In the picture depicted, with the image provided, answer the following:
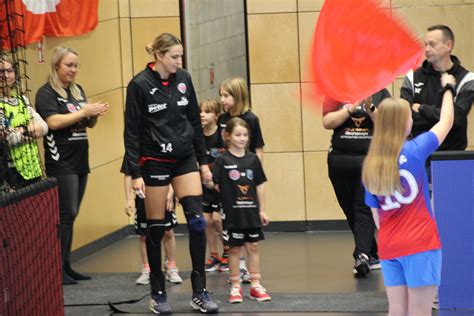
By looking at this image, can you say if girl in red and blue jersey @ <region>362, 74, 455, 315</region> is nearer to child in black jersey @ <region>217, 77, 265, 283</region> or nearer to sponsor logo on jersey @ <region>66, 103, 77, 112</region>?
child in black jersey @ <region>217, 77, 265, 283</region>

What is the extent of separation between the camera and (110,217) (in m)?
11.4

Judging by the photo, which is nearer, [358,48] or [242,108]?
[358,48]

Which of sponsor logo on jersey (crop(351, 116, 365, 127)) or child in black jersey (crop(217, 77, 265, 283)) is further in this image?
child in black jersey (crop(217, 77, 265, 283))

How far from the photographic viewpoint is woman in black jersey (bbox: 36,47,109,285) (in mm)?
9172

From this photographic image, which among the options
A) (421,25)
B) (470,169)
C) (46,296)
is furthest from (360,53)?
(421,25)

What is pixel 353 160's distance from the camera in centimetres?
902

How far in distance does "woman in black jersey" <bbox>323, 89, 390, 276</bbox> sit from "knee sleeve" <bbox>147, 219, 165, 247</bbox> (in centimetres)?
181

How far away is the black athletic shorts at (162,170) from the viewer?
26.1 ft

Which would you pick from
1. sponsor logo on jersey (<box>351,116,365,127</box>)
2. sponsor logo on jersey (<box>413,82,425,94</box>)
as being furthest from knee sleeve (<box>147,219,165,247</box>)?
sponsor logo on jersey (<box>413,82,425,94</box>)

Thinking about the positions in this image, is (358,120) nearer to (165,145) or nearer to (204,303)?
(165,145)

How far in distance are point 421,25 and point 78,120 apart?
3841 millimetres

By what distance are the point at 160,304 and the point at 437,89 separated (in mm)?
2670

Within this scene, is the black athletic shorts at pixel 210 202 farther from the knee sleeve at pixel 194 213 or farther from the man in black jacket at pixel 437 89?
the man in black jacket at pixel 437 89

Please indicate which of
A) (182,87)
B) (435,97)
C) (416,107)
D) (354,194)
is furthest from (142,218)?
(435,97)
